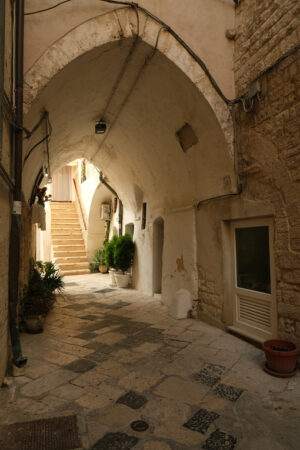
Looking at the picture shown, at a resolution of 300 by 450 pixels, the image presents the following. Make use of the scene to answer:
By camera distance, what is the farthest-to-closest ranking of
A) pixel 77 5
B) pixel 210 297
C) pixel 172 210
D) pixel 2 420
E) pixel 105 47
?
pixel 172 210 < pixel 210 297 < pixel 105 47 < pixel 77 5 < pixel 2 420

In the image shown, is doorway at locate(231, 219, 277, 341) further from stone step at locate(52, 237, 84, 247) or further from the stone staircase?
stone step at locate(52, 237, 84, 247)

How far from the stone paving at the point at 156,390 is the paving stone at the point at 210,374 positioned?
0.03ft

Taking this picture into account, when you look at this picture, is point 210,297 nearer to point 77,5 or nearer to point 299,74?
point 299,74

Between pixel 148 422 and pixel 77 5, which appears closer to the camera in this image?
pixel 148 422

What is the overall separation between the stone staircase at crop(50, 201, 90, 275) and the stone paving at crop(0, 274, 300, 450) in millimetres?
7779

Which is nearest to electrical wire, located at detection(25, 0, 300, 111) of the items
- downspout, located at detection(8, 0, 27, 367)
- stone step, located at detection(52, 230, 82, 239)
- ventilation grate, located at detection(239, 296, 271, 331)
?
downspout, located at detection(8, 0, 27, 367)

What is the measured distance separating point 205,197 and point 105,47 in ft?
9.07

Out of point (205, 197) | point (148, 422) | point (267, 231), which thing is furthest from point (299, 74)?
point (148, 422)

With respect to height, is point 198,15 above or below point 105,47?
above

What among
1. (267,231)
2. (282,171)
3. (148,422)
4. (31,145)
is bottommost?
(148,422)

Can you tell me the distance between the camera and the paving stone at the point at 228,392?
2816 millimetres

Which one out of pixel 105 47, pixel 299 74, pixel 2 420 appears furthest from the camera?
pixel 105 47

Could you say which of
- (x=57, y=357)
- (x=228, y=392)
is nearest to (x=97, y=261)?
(x=57, y=357)

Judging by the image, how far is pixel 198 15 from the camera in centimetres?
459
